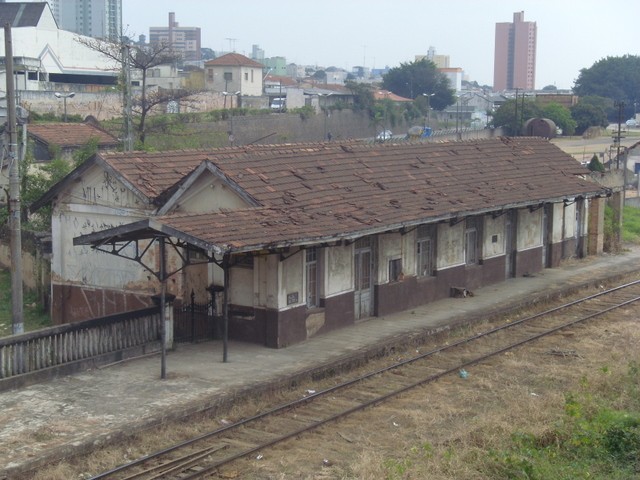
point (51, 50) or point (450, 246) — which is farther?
point (51, 50)

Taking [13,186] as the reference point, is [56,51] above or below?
above

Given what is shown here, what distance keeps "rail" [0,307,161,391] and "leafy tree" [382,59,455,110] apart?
89.0m

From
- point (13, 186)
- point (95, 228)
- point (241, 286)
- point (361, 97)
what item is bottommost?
point (241, 286)

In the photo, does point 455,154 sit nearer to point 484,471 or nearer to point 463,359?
point 463,359

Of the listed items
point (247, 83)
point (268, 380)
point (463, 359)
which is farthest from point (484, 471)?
point (247, 83)

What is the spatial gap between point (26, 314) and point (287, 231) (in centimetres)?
831

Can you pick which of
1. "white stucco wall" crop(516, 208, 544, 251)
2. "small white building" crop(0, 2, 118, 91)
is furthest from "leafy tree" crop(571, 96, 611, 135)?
"white stucco wall" crop(516, 208, 544, 251)

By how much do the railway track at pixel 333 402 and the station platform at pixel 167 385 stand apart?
0.60 m

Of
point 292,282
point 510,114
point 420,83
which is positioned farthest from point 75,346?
point 420,83

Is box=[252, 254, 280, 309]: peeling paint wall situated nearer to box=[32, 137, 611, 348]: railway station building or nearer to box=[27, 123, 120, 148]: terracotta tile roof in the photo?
box=[32, 137, 611, 348]: railway station building

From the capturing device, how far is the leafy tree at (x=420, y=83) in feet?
339

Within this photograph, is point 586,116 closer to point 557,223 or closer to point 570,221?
point 570,221

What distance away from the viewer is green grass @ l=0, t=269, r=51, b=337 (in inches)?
805

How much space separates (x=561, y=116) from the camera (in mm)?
78250
